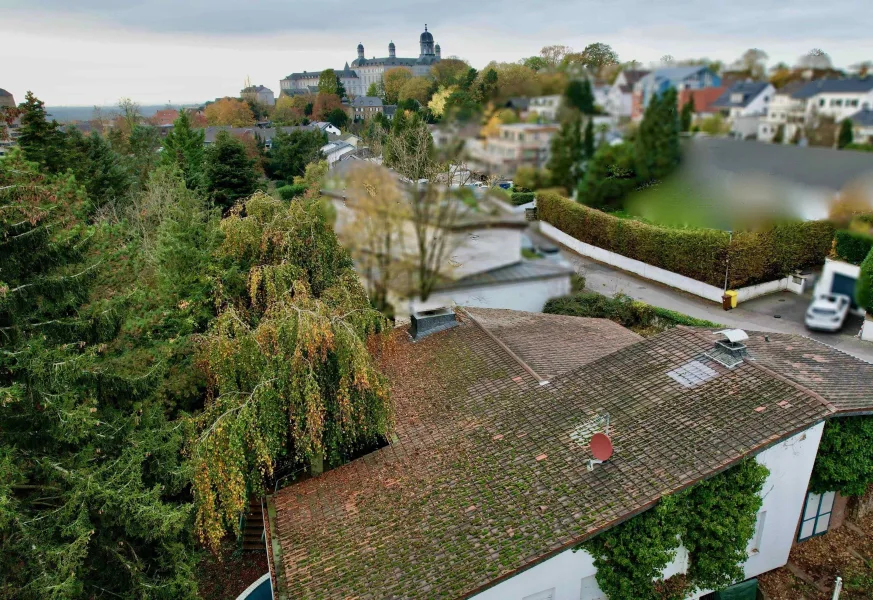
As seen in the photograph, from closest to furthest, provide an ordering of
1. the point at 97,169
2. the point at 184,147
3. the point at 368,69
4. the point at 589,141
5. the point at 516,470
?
the point at 589,141, the point at 516,470, the point at 97,169, the point at 184,147, the point at 368,69

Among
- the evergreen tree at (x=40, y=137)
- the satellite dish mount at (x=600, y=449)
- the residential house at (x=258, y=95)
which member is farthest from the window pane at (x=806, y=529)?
the residential house at (x=258, y=95)

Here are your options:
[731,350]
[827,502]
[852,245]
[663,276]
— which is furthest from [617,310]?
[852,245]

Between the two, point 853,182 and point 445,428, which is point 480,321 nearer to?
point 445,428

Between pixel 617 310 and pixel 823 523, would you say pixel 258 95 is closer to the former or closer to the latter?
pixel 617 310

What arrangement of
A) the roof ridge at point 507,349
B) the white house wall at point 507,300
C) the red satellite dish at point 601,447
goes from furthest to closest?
the white house wall at point 507,300 < the roof ridge at point 507,349 < the red satellite dish at point 601,447

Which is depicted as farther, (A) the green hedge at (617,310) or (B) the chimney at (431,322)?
(A) the green hedge at (617,310)

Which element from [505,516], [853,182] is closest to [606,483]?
[505,516]

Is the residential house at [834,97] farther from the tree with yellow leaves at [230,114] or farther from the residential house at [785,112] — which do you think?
the tree with yellow leaves at [230,114]

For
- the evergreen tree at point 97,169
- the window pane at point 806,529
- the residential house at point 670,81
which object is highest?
the residential house at point 670,81
